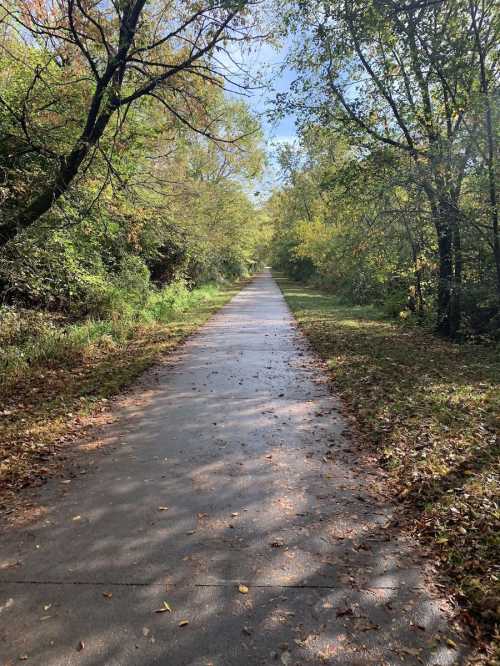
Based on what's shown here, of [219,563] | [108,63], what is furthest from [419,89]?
[219,563]

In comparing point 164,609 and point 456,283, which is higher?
point 456,283

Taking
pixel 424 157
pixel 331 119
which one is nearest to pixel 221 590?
pixel 424 157

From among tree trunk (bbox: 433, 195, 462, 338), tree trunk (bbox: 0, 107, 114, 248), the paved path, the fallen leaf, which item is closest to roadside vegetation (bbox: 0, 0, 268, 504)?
tree trunk (bbox: 0, 107, 114, 248)

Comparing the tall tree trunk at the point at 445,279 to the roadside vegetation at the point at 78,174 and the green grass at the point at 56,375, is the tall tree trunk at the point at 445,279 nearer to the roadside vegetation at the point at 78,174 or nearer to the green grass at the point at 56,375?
the roadside vegetation at the point at 78,174

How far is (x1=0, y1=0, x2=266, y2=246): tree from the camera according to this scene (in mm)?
5934

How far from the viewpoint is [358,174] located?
10859mm

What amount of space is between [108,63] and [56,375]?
4.80 metres

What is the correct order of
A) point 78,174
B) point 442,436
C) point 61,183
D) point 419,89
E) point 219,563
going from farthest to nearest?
point 419,89, point 78,174, point 61,183, point 442,436, point 219,563

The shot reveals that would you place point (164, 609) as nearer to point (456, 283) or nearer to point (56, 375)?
point (56, 375)

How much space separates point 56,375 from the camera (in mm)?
7617

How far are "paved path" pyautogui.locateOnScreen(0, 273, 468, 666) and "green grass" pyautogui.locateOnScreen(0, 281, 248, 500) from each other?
1.94ft

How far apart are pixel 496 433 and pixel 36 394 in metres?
6.12

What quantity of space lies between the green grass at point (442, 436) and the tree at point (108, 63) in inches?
202

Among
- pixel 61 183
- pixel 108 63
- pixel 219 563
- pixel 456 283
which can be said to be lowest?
pixel 219 563
